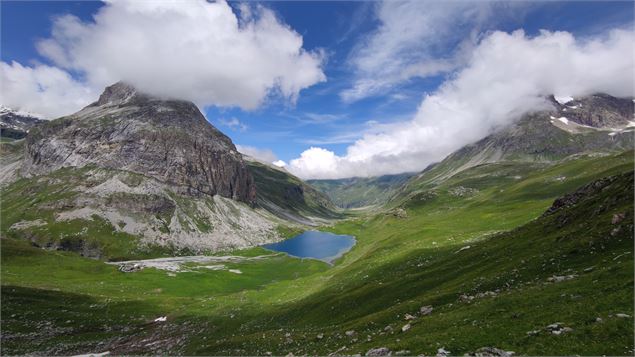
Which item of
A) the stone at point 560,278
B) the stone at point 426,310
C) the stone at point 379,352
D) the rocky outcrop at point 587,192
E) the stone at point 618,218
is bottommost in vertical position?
the stone at point 379,352

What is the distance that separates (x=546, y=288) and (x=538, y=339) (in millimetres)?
9910

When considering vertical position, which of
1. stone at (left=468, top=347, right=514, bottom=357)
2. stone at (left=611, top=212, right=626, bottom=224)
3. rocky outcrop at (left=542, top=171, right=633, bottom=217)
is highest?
rocky outcrop at (left=542, top=171, right=633, bottom=217)

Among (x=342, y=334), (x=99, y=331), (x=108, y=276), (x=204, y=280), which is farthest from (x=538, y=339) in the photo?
(x=108, y=276)

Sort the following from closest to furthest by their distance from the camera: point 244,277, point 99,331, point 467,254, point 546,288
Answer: point 546,288 < point 467,254 < point 99,331 < point 244,277

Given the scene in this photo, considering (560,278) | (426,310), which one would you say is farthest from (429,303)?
(560,278)

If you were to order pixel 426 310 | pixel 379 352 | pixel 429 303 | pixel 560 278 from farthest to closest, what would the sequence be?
pixel 429 303 < pixel 426 310 < pixel 560 278 < pixel 379 352

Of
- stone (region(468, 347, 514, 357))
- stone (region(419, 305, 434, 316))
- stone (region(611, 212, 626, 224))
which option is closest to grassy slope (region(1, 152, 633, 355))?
stone (region(611, 212, 626, 224))

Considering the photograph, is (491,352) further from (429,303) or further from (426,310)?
(429,303)

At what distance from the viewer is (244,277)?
141375 mm

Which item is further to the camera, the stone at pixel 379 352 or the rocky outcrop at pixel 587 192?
the rocky outcrop at pixel 587 192

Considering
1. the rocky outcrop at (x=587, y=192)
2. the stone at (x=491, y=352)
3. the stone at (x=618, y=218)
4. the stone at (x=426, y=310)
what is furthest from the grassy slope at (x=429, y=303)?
the rocky outcrop at (x=587, y=192)

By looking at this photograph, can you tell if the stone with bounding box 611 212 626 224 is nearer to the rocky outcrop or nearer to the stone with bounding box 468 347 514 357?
the rocky outcrop

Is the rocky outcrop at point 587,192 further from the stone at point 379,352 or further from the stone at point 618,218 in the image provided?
the stone at point 379,352

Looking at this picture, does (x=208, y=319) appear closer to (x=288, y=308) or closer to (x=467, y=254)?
(x=288, y=308)
